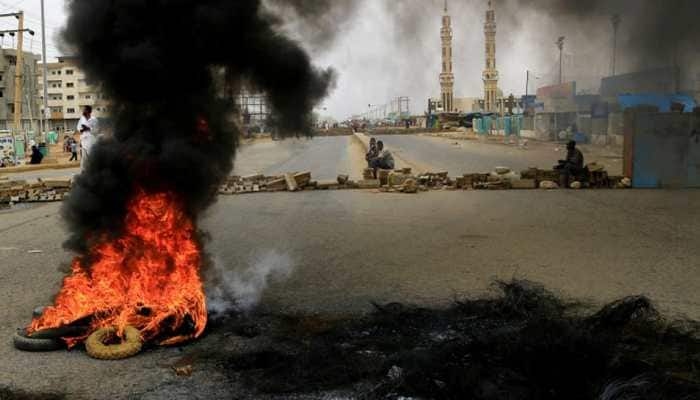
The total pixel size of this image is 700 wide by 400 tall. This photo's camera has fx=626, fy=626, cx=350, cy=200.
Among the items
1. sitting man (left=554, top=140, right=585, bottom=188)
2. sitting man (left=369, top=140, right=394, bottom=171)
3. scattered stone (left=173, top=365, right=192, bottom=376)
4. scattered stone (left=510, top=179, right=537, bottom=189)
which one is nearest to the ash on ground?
scattered stone (left=173, top=365, right=192, bottom=376)

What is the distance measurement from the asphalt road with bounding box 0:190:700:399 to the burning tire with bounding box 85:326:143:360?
0.10 metres

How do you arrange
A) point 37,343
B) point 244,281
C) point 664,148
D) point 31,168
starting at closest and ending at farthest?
1. point 37,343
2. point 244,281
3. point 664,148
4. point 31,168

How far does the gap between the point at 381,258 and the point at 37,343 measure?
14.0ft

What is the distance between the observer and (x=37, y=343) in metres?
4.87

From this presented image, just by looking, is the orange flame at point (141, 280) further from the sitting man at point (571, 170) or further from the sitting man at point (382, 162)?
the sitting man at point (382, 162)

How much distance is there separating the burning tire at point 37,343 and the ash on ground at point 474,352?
1219mm

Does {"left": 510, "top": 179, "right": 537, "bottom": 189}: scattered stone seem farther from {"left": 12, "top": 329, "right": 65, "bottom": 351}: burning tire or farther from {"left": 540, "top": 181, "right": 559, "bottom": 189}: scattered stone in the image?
{"left": 12, "top": 329, "right": 65, "bottom": 351}: burning tire

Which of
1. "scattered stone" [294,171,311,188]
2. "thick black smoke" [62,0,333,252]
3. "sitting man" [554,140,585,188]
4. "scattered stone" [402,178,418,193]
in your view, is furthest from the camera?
"scattered stone" [294,171,311,188]

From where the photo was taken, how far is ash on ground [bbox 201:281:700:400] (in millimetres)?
3730

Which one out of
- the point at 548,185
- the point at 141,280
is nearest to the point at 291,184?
the point at 548,185

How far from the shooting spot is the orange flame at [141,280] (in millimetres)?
5016

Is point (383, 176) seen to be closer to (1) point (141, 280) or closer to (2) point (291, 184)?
(2) point (291, 184)

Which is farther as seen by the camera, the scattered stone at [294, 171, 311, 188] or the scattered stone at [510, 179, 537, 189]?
the scattered stone at [294, 171, 311, 188]

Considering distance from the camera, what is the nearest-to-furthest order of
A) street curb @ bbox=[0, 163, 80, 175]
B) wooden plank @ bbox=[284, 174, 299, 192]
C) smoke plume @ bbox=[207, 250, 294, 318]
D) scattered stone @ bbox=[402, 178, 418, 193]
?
smoke plume @ bbox=[207, 250, 294, 318], scattered stone @ bbox=[402, 178, 418, 193], wooden plank @ bbox=[284, 174, 299, 192], street curb @ bbox=[0, 163, 80, 175]
